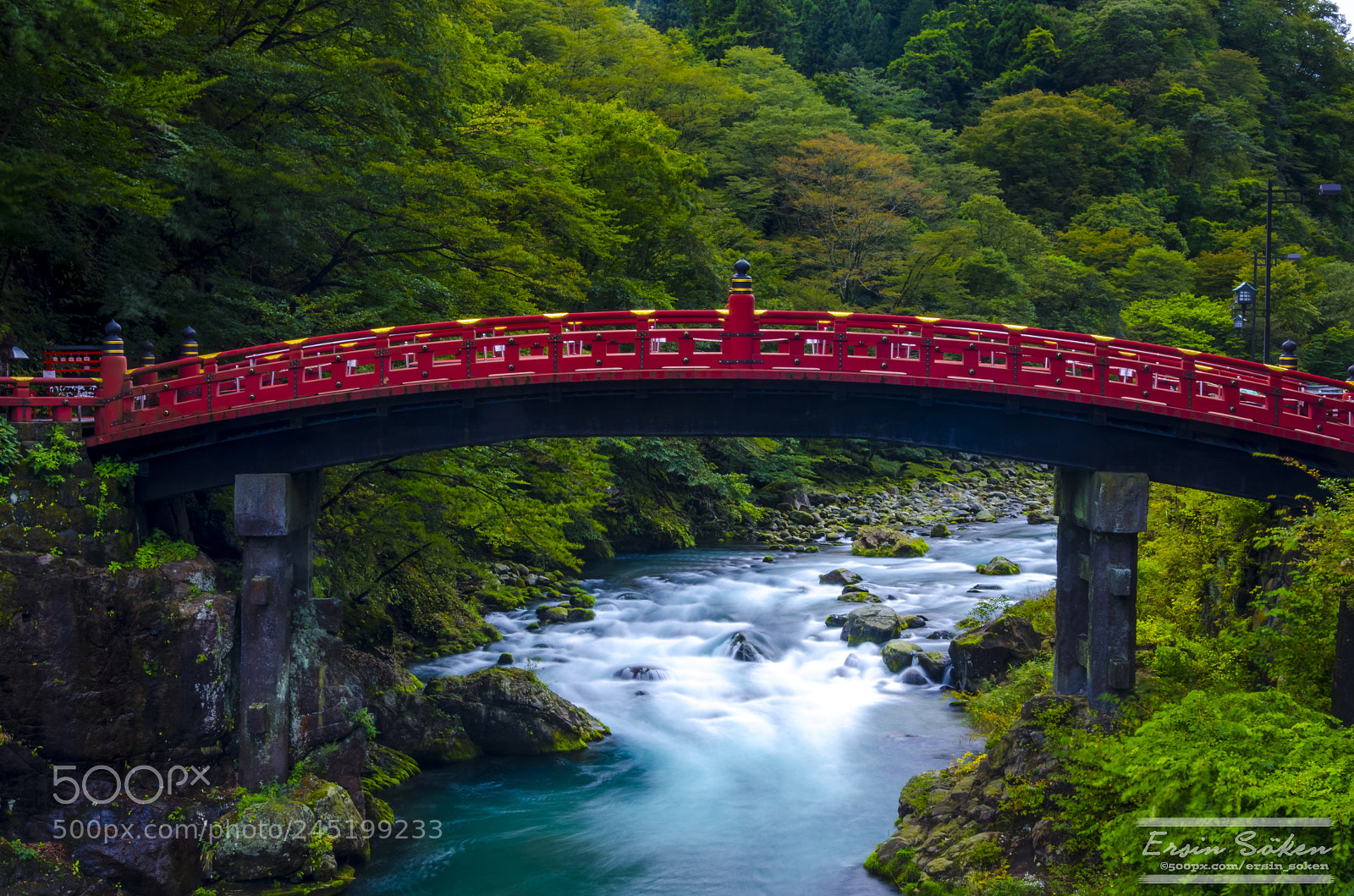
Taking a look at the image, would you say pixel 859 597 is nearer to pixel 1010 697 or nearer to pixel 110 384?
pixel 1010 697

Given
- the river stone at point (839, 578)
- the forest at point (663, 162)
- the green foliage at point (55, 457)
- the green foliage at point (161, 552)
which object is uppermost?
the forest at point (663, 162)

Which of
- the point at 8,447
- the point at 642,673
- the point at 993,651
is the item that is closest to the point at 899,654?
the point at 993,651

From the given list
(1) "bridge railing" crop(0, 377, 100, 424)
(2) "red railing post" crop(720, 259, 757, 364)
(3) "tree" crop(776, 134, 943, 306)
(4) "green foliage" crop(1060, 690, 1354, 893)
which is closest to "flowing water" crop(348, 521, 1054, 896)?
(4) "green foliage" crop(1060, 690, 1354, 893)

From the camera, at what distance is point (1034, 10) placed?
82938 millimetres

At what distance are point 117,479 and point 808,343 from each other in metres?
11.4

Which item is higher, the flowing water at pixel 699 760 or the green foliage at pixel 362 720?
the green foliage at pixel 362 720

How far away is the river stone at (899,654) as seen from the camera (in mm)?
25234

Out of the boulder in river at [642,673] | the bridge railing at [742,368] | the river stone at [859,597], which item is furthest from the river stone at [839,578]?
the bridge railing at [742,368]

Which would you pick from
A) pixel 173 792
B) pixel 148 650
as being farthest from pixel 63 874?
pixel 148 650

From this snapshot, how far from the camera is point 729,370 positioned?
16.5 m

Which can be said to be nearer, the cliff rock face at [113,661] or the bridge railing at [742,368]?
the cliff rock face at [113,661]

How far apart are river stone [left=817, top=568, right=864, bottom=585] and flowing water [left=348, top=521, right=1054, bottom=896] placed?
15.3 inches

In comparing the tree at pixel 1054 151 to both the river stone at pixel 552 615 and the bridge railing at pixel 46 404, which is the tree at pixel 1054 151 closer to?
the river stone at pixel 552 615

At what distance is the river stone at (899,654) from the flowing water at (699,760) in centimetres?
18
